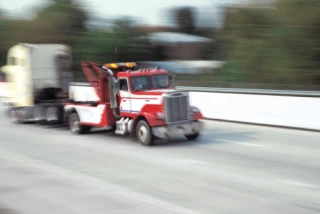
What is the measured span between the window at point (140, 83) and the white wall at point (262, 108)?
223 inches

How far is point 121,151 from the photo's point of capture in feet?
47.0

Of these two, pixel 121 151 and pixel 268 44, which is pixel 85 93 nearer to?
pixel 121 151

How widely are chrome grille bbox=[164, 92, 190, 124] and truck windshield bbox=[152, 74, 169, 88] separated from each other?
1.07 meters

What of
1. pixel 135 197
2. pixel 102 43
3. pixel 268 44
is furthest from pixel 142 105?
pixel 102 43

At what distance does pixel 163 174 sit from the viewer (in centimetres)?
1123

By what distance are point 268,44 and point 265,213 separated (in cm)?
2432

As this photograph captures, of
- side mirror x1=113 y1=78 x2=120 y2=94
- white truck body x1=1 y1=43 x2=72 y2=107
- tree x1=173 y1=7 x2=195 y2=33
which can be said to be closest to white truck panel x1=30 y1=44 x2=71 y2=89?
white truck body x1=1 y1=43 x2=72 y2=107

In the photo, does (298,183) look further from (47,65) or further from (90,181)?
(47,65)

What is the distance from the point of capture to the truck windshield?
16.1 metres

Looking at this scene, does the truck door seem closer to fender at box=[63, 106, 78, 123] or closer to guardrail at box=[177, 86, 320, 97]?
fender at box=[63, 106, 78, 123]

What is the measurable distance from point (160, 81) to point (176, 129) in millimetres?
1902

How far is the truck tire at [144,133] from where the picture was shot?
1483 cm

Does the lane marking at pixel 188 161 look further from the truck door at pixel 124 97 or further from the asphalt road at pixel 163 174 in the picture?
the truck door at pixel 124 97

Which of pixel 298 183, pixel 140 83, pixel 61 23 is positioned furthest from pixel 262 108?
pixel 61 23
